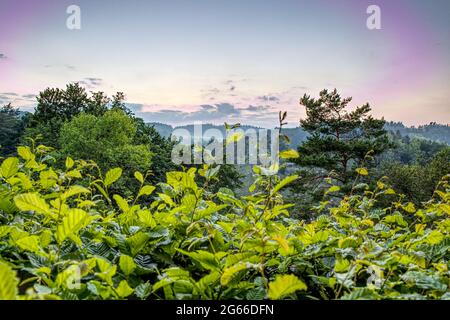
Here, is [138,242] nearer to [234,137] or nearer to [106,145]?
[234,137]

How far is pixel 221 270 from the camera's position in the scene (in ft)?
2.64

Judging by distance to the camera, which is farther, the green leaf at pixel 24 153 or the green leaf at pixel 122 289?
the green leaf at pixel 24 153

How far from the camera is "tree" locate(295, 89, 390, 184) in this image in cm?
1741

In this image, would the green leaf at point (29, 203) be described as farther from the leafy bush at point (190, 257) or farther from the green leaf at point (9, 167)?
the green leaf at point (9, 167)

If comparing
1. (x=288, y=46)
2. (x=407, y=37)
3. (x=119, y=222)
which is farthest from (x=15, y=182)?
(x=288, y=46)

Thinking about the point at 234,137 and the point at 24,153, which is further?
the point at 24,153

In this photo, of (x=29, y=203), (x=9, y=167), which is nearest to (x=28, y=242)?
(x=29, y=203)

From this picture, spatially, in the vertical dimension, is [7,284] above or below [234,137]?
below

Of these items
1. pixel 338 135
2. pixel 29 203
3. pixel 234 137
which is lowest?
pixel 29 203

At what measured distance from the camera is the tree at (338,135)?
57.1 ft

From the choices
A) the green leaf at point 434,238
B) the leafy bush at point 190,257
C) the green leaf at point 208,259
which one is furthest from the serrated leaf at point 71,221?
the green leaf at point 434,238

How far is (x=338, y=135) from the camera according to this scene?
1911 centimetres

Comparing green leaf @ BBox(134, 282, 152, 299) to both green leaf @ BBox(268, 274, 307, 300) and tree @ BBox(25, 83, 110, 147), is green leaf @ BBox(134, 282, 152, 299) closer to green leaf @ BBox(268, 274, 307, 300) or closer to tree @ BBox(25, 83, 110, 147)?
green leaf @ BBox(268, 274, 307, 300)
